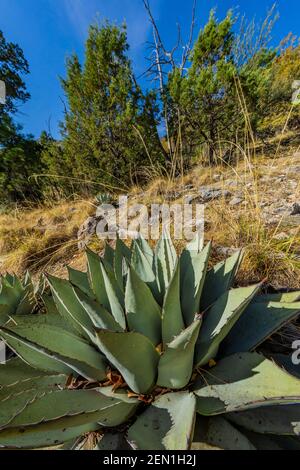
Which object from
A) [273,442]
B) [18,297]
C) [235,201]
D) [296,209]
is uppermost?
[235,201]

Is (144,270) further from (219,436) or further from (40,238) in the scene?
(40,238)

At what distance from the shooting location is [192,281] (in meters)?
0.93

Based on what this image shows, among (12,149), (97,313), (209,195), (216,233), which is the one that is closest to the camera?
(97,313)

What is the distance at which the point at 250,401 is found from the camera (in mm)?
575

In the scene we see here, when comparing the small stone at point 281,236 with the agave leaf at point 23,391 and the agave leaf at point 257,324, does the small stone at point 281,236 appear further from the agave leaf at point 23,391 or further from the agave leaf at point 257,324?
the agave leaf at point 23,391

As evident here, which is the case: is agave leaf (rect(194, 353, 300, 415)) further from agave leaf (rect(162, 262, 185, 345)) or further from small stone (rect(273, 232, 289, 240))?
small stone (rect(273, 232, 289, 240))

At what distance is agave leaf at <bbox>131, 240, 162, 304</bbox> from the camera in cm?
98

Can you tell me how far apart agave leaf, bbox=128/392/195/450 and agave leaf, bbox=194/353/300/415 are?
0.06 m

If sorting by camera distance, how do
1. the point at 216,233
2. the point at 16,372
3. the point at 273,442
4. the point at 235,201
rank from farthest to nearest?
the point at 235,201 → the point at 216,233 → the point at 16,372 → the point at 273,442

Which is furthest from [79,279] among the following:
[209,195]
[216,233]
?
[209,195]

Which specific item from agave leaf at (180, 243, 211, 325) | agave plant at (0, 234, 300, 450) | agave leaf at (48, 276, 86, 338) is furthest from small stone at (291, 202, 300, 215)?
agave leaf at (48, 276, 86, 338)

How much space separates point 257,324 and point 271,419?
271 millimetres

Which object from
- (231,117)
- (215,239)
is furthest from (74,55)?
(215,239)

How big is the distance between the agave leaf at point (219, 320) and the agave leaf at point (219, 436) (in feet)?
0.49
